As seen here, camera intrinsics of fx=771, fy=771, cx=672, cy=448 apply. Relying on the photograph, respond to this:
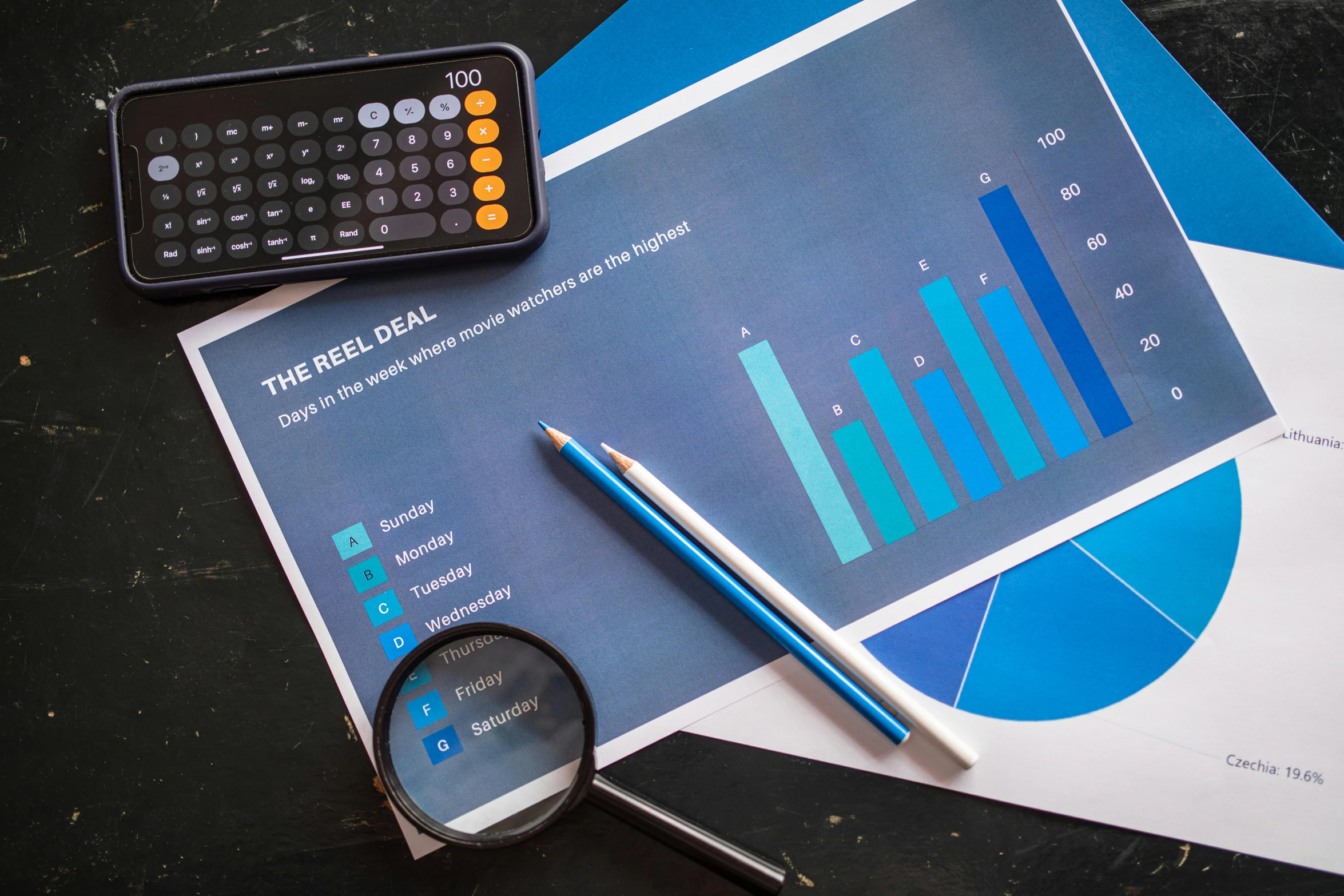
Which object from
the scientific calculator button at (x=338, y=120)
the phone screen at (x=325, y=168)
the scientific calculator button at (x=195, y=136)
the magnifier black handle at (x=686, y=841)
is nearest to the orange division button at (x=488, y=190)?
the phone screen at (x=325, y=168)

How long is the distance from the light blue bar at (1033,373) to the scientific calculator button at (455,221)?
40 cm

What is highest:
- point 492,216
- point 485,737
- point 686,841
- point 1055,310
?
point 492,216

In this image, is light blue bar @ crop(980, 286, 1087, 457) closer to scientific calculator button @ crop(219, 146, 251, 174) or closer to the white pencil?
the white pencil

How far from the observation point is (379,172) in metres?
0.59

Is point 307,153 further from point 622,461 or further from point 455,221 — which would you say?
point 622,461

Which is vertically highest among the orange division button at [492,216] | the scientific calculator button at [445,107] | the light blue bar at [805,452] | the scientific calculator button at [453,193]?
the scientific calculator button at [445,107]

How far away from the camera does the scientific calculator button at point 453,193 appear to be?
23.2 inches

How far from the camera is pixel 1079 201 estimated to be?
60 centimetres

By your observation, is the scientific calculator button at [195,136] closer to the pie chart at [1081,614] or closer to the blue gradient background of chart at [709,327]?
the blue gradient background of chart at [709,327]

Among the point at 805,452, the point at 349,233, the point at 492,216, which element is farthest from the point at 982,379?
the point at 349,233

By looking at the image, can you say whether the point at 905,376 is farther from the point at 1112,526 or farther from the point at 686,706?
the point at 686,706

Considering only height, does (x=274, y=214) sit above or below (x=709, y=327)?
above

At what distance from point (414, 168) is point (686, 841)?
1.75ft

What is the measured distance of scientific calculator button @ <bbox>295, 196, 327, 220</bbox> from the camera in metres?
0.59
